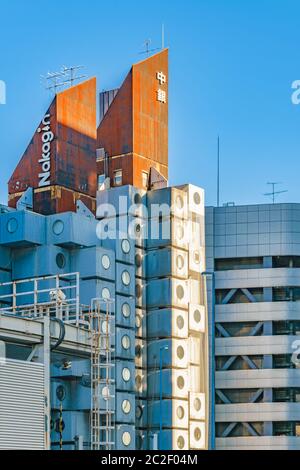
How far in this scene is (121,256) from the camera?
86188 mm

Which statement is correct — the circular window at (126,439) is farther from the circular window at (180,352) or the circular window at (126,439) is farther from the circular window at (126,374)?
the circular window at (180,352)

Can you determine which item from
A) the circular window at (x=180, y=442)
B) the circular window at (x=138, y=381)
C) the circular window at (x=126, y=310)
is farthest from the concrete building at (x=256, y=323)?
the circular window at (x=126, y=310)

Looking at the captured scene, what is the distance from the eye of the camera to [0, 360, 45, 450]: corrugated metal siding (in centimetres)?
4391

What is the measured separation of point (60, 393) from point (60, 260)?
10.3 meters

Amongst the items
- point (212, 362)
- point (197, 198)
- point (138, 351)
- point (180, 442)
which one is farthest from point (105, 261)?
point (212, 362)

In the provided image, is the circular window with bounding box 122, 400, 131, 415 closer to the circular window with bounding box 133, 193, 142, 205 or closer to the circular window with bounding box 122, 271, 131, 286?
the circular window with bounding box 122, 271, 131, 286

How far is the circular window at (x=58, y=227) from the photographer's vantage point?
3300 inches

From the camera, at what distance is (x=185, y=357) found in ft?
292

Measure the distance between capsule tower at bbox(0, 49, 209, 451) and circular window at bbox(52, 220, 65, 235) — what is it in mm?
73

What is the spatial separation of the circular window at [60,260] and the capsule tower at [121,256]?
165 millimetres

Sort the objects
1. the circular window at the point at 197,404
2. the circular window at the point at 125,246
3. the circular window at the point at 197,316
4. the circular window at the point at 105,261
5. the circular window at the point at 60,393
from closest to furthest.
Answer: the circular window at the point at 60,393 → the circular window at the point at 105,261 → the circular window at the point at 125,246 → the circular window at the point at 197,404 → the circular window at the point at 197,316

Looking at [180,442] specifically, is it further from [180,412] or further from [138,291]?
[138,291]
